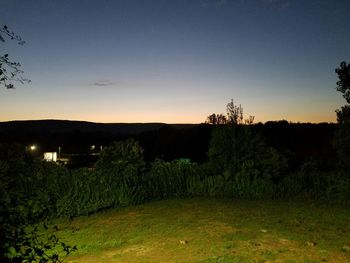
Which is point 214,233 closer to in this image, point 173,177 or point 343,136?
point 173,177

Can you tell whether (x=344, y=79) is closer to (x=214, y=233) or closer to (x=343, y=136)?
(x=343, y=136)

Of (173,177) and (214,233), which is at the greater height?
(173,177)

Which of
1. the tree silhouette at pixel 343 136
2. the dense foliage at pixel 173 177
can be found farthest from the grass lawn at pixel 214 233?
the tree silhouette at pixel 343 136

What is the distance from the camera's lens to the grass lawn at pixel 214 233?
23.3 ft

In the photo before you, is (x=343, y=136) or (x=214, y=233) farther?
(x=343, y=136)

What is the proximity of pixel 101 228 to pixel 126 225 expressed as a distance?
0.56 m

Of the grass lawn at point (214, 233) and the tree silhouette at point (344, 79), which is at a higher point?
the tree silhouette at point (344, 79)

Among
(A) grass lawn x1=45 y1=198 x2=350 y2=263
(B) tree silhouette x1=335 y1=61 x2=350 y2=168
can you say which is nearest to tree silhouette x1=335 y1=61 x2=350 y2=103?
(B) tree silhouette x1=335 y1=61 x2=350 y2=168

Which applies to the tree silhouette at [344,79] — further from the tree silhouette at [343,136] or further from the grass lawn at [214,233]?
the grass lawn at [214,233]

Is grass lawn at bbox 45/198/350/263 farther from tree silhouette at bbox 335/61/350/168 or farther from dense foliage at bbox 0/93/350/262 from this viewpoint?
tree silhouette at bbox 335/61/350/168

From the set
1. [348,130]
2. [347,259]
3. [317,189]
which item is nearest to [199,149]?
[348,130]

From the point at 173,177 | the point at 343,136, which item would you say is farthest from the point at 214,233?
the point at 343,136

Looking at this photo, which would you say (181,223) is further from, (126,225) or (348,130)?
(348,130)

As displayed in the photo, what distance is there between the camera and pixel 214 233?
28.2 ft
